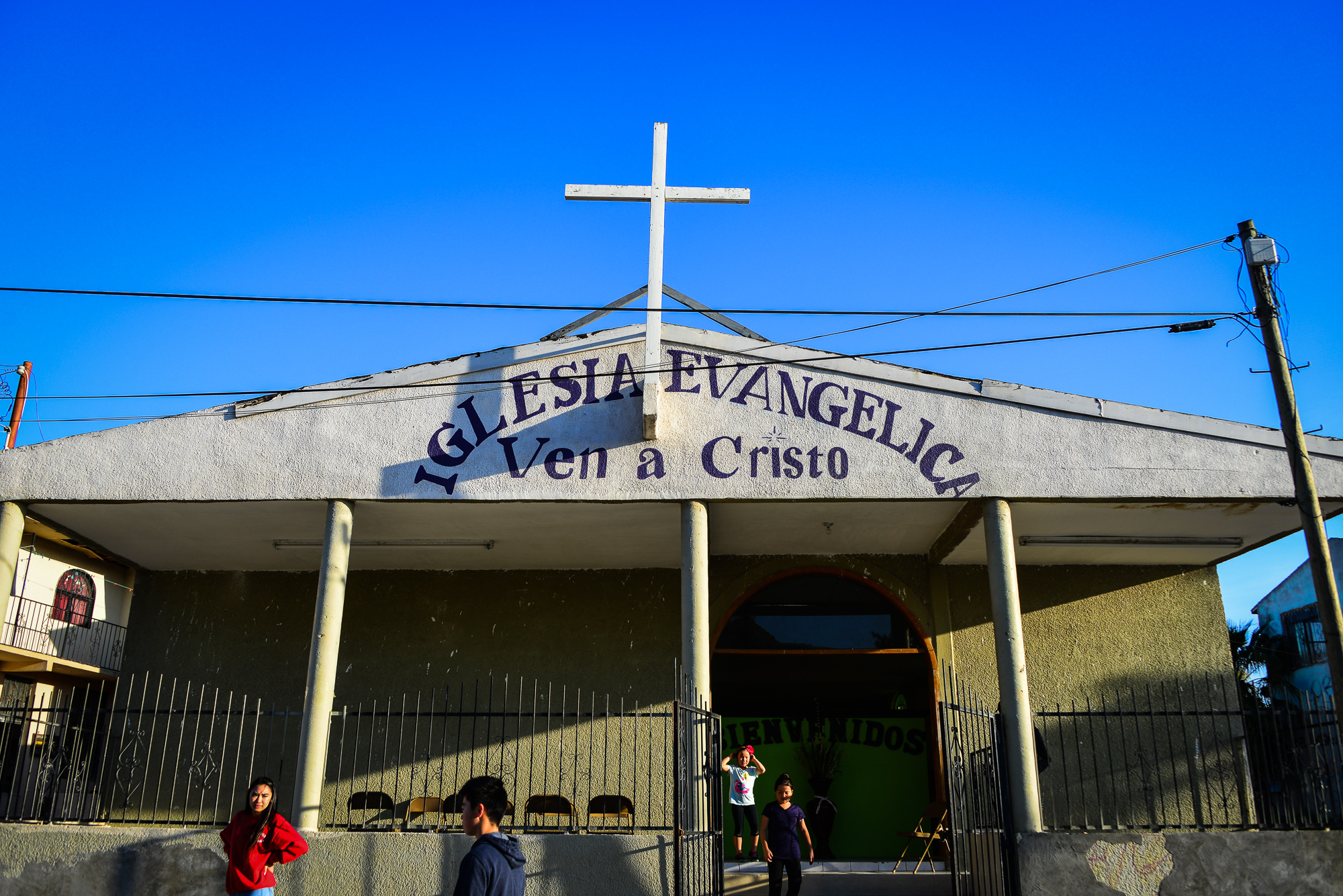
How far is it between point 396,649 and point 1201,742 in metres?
10.7

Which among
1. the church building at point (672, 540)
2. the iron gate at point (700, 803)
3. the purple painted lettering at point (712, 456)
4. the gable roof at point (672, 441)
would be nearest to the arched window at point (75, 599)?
the church building at point (672, 540)

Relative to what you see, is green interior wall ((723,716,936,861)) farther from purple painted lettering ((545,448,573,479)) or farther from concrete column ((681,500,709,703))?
purple painted lettering ((545,448,573,479))

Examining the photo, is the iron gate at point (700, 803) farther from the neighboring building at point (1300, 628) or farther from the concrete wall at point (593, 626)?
the neighboring building at point (1300, 628)

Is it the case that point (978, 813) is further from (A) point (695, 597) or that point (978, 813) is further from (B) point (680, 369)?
(B) point (680, 369)

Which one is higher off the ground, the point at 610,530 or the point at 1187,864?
the point at 610,530

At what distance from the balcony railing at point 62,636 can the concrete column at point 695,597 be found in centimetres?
915

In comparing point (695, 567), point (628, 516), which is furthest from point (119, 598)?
point (695, 567)

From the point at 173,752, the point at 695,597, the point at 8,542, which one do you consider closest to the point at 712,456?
the point at 695,597

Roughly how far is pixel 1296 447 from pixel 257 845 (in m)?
9.15

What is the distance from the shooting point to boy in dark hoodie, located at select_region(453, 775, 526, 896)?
4688mm

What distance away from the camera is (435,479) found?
11414 mm

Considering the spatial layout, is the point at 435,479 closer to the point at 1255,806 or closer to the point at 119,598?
the point at 119,598

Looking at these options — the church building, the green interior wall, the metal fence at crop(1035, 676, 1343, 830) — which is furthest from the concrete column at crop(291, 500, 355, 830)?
the metal fence at crop(1035, 676, 1343, 830)

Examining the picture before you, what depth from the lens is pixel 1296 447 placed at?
375 inches
